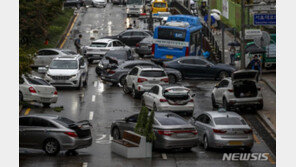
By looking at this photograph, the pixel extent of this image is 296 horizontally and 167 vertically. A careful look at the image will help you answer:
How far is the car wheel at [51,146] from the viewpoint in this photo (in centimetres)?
2444

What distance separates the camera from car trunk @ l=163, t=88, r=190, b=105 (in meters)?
32.6

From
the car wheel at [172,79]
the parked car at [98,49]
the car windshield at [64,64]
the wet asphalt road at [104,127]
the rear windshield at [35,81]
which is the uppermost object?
the parked car at [98,49]

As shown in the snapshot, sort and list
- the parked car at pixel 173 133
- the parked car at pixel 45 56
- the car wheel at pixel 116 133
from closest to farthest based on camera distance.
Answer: the parked car at pixel 173 133, the car wheel at pixel 116 133, the parked car at pixel 45 56

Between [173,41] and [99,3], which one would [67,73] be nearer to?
[173,41]

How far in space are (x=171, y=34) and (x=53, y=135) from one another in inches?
1075

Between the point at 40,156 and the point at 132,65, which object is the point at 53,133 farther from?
the point at 132,65

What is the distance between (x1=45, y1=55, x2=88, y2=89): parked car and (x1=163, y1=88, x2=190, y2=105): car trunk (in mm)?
9420

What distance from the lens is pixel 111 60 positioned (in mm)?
46375

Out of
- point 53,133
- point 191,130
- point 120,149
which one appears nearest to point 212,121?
point 191,130

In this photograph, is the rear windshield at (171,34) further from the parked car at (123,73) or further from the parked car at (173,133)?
the parked car at (173,133)

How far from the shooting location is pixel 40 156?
24.7 meters

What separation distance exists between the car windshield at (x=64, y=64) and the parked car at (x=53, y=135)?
16.7m

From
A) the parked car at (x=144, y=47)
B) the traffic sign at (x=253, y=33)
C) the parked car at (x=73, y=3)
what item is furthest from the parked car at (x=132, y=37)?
the parked car at (x=73, y=3)

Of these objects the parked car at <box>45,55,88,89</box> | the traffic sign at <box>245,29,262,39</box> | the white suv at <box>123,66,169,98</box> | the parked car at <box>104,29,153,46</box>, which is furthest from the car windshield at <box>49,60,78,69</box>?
the parked car at <box>104,29,153,46</box>
